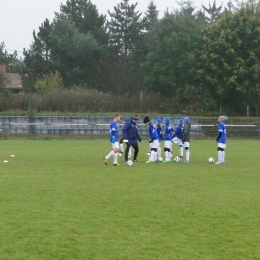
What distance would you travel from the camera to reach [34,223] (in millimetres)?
8680

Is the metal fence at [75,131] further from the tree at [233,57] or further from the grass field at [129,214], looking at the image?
the grass field at [129,214]

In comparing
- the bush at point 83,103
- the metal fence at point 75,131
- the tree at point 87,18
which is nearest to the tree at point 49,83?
the bush at point 83,103

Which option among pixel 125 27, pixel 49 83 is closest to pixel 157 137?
pixel 49 83

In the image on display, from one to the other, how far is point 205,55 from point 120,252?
132 feet

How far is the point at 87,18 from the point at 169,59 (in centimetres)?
2305

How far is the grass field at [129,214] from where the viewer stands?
720cm

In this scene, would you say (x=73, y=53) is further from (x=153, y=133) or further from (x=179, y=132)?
(x=153, y=133)

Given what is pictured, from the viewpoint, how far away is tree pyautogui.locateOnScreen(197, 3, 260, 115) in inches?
1767

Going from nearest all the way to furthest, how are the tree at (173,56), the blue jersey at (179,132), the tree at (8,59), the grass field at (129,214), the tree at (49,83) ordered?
1. the grass field at (129,214)
2. the blue jersey at (179,132)
3. the tree at (173,56)
4. the tree at (49,83)
5. the tree at (8,59)

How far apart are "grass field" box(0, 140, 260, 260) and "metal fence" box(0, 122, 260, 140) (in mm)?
23868

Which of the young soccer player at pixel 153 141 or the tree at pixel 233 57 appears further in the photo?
the tree at pixel 233 57

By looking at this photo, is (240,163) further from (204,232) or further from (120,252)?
(120,252)

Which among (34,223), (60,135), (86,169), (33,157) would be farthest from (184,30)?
(34,223)

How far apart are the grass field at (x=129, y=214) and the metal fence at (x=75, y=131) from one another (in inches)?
940
